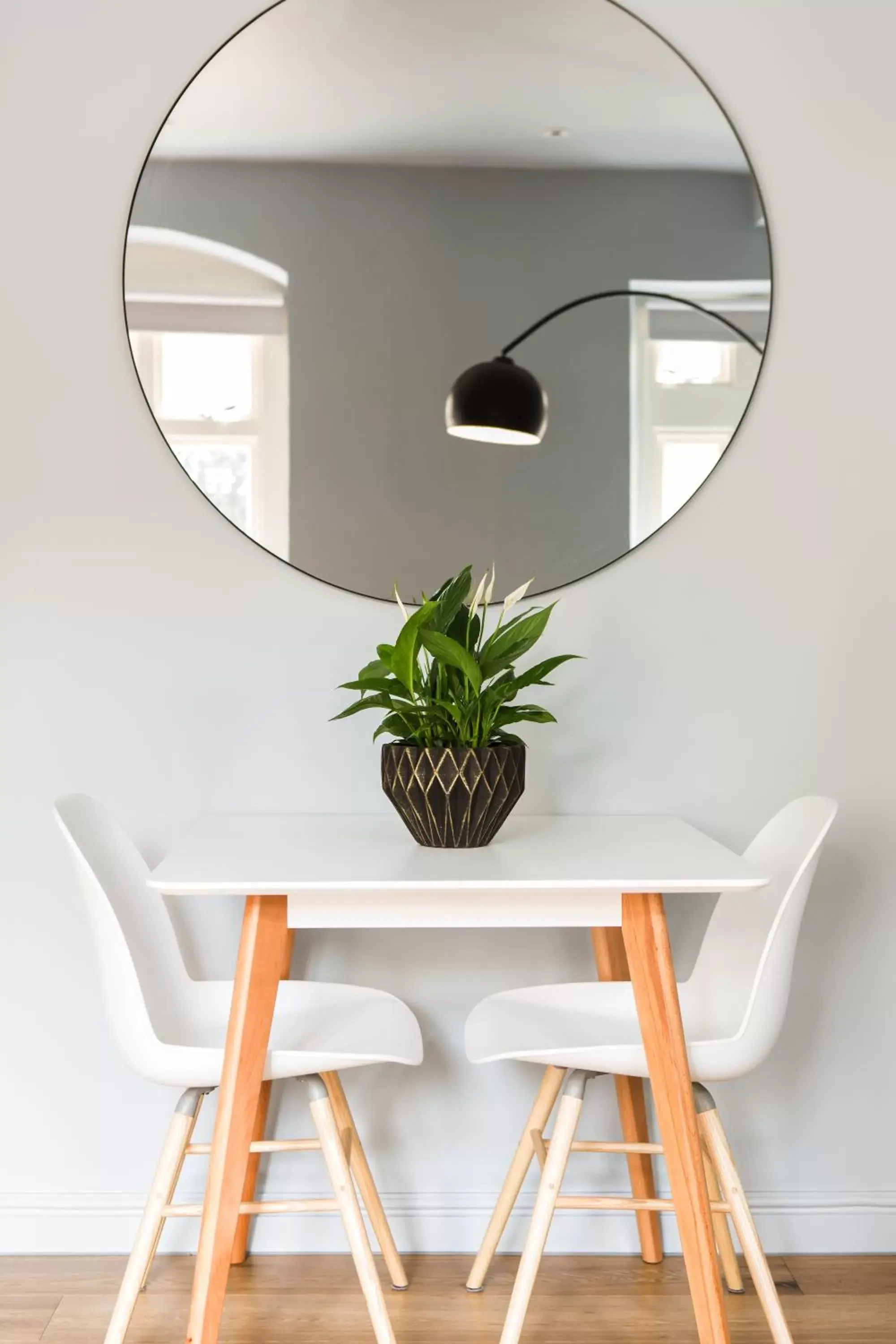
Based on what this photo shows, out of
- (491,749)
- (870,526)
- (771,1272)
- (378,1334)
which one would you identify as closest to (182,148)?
(491,749)

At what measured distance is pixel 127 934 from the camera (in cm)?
168

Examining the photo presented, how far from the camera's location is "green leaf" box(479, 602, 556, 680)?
1.66 metres

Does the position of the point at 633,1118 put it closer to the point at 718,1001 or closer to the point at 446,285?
the point at 718,1001

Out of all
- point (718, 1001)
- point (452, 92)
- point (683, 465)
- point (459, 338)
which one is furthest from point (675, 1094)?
point (452, 92)

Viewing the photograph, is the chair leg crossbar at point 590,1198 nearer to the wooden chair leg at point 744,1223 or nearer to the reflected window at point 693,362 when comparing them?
the wooden chair leg at point 744,1223

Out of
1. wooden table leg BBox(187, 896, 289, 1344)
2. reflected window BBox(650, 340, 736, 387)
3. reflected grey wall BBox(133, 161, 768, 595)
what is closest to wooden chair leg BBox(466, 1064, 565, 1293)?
wooden table leg BBox(187, 896, 289, 1344)

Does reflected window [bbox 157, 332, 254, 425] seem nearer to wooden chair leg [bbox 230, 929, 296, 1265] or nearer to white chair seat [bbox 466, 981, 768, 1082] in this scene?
wooden chair leg [bbox 230, 929, 296, 1265]

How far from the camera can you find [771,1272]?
75.9 inches

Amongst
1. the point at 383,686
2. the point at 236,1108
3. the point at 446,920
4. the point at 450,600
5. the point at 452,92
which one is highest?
the point at 452,92

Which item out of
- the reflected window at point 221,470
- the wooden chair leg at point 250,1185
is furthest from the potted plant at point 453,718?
the wooden chair leg at point 250,1185

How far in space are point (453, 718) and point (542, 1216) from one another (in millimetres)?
660

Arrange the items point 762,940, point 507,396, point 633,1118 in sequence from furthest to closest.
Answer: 1. point 507,396
2. point 633,1118
3. point 762,940

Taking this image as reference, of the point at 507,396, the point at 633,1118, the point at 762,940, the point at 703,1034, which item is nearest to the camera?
the point at 703,1034

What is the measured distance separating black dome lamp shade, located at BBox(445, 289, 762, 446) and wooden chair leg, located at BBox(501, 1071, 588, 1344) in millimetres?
1067
